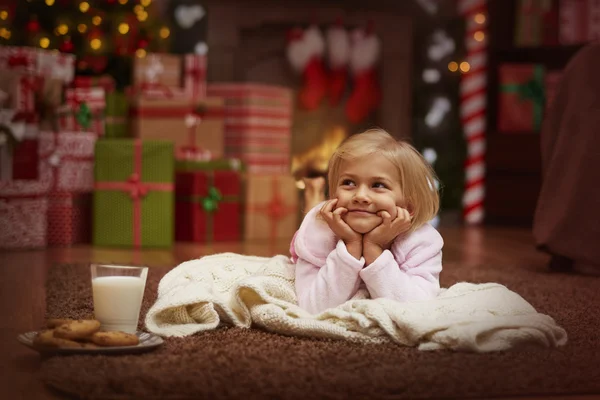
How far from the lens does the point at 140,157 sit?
321cm

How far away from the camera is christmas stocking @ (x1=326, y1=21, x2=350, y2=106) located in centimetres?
489

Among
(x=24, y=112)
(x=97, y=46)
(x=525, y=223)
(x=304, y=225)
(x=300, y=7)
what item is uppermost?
(x=300, y=7)

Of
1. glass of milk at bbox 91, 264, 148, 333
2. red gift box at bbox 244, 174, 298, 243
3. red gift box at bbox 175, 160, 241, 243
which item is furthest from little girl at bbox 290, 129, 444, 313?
red gift box at bbox 244, 174, 298, 243

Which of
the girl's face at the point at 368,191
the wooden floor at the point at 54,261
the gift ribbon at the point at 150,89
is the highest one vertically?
the gift ribbon at the point at 150,89

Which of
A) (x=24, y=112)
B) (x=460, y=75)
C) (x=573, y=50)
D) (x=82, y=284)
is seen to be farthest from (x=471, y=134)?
(x=82, y=284)

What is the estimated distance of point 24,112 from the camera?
2.95 m

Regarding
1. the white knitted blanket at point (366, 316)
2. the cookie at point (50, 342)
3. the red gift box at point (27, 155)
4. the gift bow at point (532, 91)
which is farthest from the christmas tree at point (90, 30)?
the cookie at point (50, 342)

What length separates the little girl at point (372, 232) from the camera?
1.46 meters

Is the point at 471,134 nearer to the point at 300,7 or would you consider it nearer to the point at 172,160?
the point at 300,7

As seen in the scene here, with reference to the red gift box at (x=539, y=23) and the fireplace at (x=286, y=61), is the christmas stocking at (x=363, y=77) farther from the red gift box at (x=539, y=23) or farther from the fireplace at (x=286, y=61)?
the red gift box at (x=539, y=23)

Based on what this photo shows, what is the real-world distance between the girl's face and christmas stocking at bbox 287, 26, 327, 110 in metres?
3.40

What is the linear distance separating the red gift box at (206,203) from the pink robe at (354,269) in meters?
1.88

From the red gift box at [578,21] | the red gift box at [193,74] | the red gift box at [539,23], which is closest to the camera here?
the red gift box at [193,74]

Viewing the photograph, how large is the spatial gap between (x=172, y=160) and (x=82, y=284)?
1.29m
